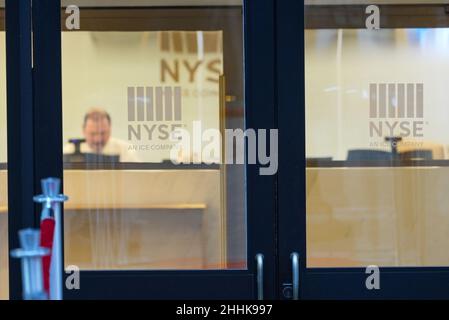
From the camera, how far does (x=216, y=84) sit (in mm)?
3404

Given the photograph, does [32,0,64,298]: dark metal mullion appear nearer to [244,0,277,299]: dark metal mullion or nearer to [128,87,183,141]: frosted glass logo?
[128,87,183,141]: frosted glass logo

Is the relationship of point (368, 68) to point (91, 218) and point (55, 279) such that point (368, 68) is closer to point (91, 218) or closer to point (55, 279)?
point (91, 218)

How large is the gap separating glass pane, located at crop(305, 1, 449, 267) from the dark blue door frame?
265 mm

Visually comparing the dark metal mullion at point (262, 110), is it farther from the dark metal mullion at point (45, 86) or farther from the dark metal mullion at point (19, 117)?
the dark metal mullion at point (19, 117)

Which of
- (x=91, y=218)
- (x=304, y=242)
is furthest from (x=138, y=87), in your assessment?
(x=304, y=242)

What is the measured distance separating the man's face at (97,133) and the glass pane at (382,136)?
938 mm

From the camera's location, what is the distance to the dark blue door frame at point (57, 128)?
3.17 meters

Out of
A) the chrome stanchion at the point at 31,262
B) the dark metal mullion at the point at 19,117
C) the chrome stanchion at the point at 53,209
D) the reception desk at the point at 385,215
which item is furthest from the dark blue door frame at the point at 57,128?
the chrome stanchion at the point at 31,262

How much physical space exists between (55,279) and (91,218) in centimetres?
132

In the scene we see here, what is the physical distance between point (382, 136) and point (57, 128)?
4.75 ft

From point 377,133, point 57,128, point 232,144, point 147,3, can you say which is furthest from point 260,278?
point 147,3

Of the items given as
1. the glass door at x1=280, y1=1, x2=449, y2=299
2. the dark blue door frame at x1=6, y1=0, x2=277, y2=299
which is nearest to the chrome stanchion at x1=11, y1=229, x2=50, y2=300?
the dark blue door frame at x1=6, y1=0, x2=277, y2=299
